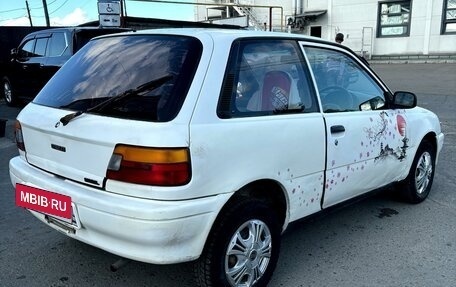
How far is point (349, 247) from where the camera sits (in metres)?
3.43

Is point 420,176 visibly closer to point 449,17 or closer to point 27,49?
point 27,49

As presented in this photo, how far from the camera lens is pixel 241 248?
→ 8.54ft

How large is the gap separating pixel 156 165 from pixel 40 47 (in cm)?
859

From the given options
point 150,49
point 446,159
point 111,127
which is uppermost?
point 150,49

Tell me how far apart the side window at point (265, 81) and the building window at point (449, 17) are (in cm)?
2054

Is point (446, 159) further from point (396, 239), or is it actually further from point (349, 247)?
point (349, 247)

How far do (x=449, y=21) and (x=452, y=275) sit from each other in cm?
2054

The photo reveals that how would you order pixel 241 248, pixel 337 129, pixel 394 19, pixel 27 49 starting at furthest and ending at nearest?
1. pixel 394 19
2. pixel 27 49
3. pixel 337 129
4. pixel 241 248

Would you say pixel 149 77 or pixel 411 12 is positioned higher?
pixel 411 12

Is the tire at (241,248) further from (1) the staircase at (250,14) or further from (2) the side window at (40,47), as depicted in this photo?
(1) the staircase at (250,14)

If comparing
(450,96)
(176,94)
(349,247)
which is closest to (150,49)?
(176,94)

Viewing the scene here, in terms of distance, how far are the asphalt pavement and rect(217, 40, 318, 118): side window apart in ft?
2.83

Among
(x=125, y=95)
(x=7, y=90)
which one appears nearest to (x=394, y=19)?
(x=7, y=90)

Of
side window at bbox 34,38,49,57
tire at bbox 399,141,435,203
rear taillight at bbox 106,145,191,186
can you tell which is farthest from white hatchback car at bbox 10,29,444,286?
side window at bbox 34,38,49,57
